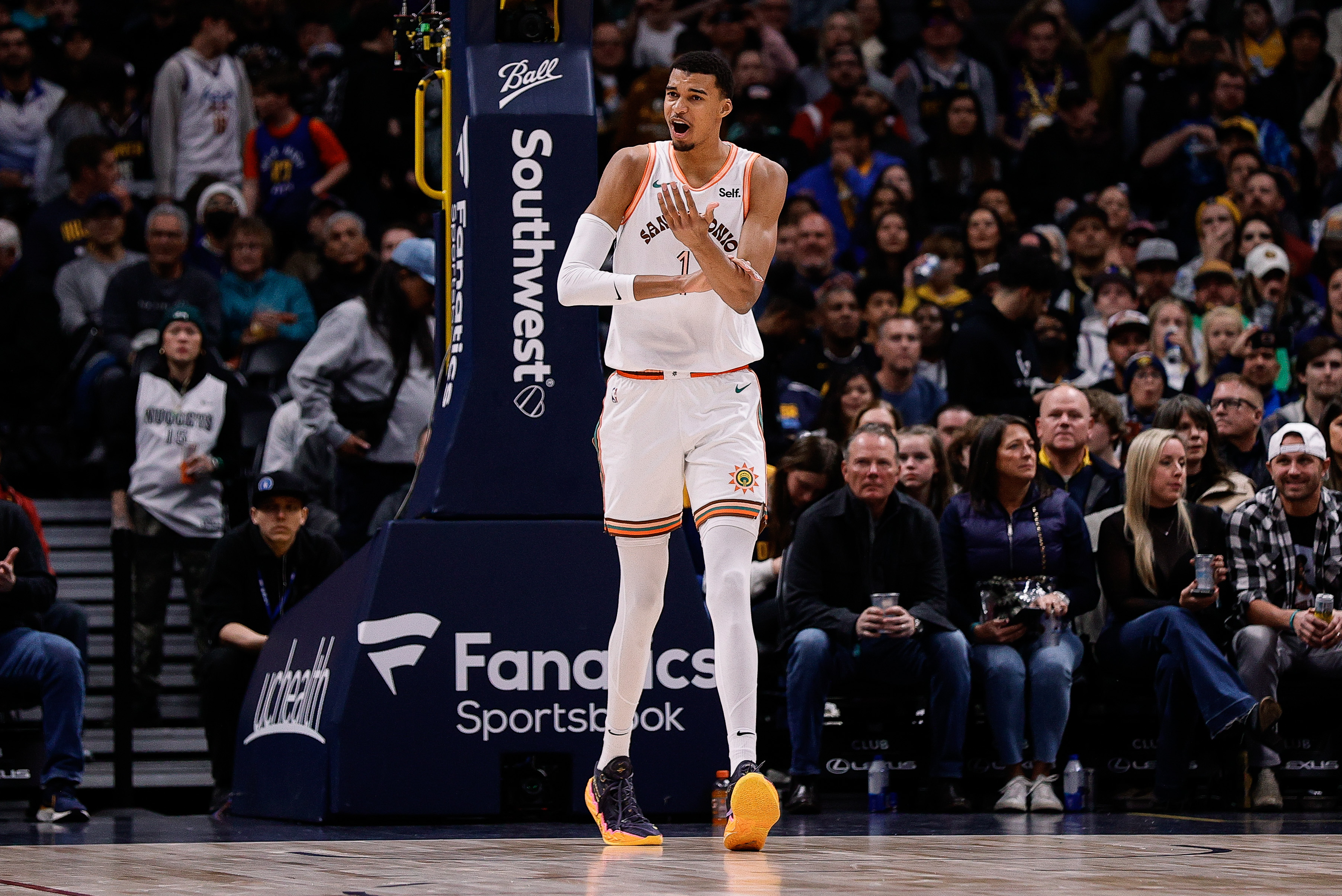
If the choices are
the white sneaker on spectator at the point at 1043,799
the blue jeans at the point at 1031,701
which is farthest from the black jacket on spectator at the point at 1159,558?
the white sneaker on spectator at the point at 1043,799

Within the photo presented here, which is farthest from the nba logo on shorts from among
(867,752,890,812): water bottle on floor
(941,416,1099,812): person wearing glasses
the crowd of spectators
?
(941,416,1099,812): person wearing glasses

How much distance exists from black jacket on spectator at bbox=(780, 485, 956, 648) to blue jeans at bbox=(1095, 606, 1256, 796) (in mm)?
895

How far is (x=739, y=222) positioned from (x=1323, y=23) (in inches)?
446

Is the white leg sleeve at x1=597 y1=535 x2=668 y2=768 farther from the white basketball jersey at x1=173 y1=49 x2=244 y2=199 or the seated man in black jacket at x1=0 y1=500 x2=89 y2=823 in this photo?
the white basketball jersey at x1=173 y1=49 x2=244 y2=199

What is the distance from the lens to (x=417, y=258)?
32.8ft

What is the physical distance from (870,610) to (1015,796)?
97 centimetres

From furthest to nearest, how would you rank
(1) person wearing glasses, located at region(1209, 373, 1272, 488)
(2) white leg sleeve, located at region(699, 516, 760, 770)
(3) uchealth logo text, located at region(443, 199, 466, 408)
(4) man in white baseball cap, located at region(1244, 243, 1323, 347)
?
1. (4) man in white baseball cap, located at region(1244, 243, 1323, 347)
2. (1) person wearing glasses, located at region(1209, 373, 1272, 488)
3. (3) uchealth logo text, located at region(443, 199, 466, 408)
4. (2) white leg sleeve, located at region(699, 516, 760, 770)

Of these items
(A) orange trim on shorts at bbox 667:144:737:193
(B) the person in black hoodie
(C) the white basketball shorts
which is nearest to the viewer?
(C) the white basketball shorts

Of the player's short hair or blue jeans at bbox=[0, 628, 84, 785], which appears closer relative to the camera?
the player's short hair

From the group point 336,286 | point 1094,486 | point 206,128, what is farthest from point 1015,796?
point 206,128

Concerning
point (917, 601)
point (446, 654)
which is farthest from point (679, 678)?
point (917, 601)

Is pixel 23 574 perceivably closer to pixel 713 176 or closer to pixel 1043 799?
pixel 713 176

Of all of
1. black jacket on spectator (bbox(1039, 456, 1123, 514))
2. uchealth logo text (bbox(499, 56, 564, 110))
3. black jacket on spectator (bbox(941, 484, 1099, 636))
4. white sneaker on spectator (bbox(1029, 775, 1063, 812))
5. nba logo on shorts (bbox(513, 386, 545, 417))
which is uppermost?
uchealth logo text (bbox(499, 56, 564, 110))

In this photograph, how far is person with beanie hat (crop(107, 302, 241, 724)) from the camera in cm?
1000
